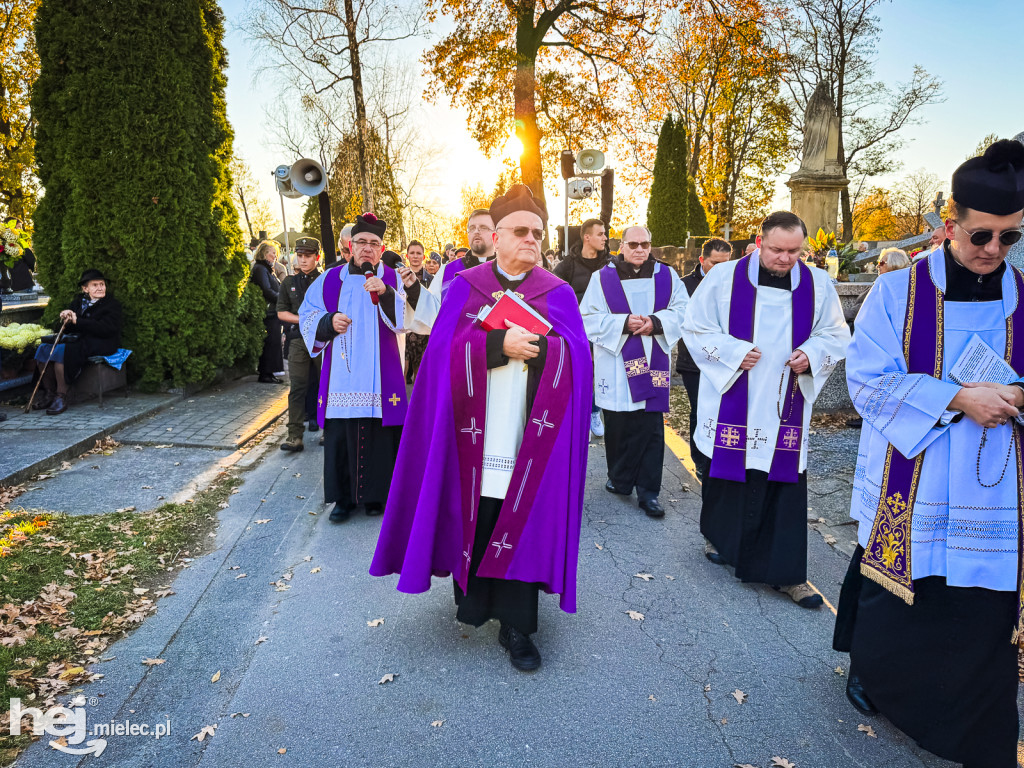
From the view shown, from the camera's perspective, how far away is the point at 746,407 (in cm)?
411

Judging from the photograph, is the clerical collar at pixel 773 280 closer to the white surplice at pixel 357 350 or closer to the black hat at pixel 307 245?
the white surplice at pixel 357 350

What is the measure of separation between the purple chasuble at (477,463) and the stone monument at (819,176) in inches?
433

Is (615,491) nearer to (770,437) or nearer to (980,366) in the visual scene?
(770,437)

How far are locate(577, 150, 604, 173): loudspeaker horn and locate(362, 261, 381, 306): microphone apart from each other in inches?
305

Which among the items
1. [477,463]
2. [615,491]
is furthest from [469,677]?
[615,491]

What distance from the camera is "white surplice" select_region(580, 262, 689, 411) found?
217 inches

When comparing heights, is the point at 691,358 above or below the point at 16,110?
below

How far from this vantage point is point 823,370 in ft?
13.2

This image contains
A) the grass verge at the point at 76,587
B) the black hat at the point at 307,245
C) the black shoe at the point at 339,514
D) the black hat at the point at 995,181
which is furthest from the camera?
the black hat at the point at 307,245

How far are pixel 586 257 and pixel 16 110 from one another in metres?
21.8

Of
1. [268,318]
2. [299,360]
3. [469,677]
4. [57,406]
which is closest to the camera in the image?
[469,677]

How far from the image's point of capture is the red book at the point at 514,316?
10.6 feet

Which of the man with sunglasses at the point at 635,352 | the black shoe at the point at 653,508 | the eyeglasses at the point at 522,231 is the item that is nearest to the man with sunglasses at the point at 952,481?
the eyeglasses at the point at 522,231

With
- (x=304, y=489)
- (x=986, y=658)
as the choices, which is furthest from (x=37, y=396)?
(x=986, y=658)
